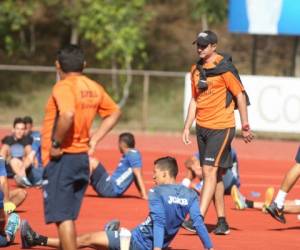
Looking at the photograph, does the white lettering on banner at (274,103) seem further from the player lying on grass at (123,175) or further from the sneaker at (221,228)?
the sneaker at (221,228)

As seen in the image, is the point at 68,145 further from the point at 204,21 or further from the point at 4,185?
the point at 204,21

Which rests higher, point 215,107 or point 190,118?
point 215,107

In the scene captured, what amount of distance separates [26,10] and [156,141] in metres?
9.09

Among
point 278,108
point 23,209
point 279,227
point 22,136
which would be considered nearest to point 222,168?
point 279,227

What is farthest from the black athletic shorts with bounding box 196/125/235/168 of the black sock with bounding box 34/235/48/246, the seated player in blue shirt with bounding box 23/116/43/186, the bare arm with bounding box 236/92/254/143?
the seated player in blue shirt with bounding box 23/116/43/186

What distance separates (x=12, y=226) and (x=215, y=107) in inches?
106

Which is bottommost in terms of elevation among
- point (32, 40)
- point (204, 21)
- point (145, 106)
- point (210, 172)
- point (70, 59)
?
point (145, 106)

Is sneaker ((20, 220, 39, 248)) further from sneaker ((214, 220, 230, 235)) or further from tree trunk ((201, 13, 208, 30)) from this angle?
tree trunk ((201, 13, 208, 30))

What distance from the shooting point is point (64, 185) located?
9.20m

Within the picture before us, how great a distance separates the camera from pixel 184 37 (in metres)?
39.7

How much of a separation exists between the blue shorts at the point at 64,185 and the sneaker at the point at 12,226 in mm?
1903

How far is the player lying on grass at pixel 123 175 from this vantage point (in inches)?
619

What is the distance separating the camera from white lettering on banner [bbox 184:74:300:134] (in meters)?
27.1

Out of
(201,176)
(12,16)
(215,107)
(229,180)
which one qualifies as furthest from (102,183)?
(12,16)
